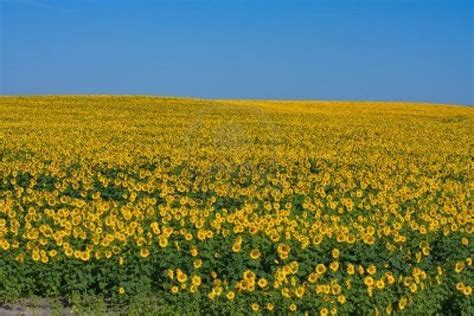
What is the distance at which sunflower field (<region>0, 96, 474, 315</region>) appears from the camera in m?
7.99

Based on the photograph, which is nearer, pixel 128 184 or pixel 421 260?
pixel 421 260

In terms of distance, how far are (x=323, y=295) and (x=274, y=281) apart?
58 cm

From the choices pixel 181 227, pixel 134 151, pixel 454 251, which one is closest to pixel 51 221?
pixel 181 227

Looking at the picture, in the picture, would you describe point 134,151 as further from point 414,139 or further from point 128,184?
point 414,139

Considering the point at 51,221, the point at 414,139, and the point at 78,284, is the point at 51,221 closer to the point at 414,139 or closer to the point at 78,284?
the point at 78,284

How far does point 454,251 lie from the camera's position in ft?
31.8

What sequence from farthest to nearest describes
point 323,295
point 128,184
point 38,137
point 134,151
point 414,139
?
point 414,139
point 38,137
point 134,151
point 128,184
point 323,295

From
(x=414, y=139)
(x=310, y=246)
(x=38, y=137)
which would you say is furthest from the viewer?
(x=414, y=139)

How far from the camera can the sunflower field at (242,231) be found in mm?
7992

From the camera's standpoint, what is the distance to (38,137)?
21734 millimetres

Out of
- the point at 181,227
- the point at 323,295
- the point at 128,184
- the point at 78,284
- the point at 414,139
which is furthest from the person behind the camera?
the point at 414,139

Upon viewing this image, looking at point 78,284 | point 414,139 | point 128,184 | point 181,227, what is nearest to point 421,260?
point 181,227

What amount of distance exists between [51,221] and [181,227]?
1805mm

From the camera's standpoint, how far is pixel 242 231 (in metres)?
9.38
